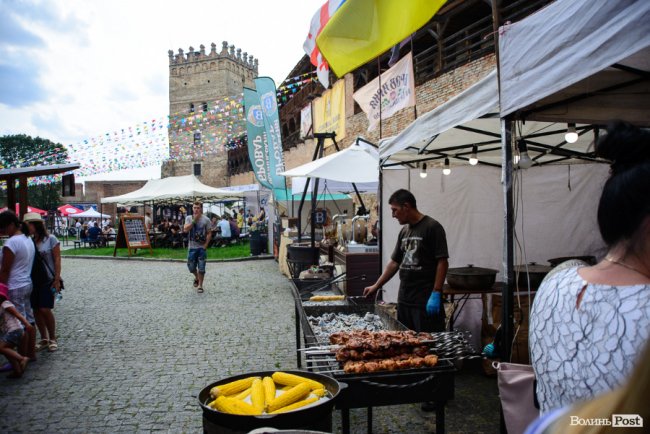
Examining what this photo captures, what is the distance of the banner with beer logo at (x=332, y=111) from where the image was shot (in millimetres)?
15914

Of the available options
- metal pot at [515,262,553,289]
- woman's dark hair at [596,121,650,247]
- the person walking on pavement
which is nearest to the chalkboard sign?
the person walking on pavement

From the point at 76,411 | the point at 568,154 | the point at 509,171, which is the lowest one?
the point at 76,411

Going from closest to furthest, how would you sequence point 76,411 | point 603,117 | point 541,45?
1. point 541,45
2. point 603,117
3. point 76,411

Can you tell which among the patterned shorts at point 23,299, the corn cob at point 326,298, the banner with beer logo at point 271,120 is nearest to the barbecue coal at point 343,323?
the corn cob at point 326,298

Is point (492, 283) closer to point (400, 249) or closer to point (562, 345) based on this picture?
point (400, 249)

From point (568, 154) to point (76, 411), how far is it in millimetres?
6226

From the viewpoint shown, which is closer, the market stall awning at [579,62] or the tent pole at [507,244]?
the market stall awning at [579,62]

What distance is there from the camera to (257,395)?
2348 millimetres

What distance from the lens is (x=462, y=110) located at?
3.83 meters

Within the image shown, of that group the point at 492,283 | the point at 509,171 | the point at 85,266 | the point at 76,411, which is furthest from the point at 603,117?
the point at 85,266

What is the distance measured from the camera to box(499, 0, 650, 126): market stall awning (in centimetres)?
228

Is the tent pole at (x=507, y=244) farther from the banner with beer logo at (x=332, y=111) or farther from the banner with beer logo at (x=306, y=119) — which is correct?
the banner with beer logo at (x=306, y=119)

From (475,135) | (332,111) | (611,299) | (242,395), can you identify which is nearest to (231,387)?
(242,395)

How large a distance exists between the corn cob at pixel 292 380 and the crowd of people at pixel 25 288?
Answer: 4.10 metres
